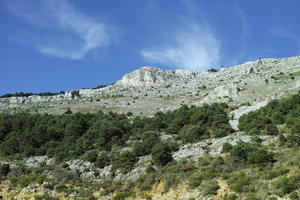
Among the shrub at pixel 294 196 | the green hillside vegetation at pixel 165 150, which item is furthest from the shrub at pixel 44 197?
the shrub at pixel 294 196

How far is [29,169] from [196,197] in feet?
65.3

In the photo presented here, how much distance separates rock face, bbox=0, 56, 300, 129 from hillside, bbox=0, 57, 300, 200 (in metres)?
0.61

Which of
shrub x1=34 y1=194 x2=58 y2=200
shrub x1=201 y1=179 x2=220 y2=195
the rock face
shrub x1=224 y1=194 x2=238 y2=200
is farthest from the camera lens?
the rock face

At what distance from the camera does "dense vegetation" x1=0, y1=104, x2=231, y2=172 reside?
3628 centimetres

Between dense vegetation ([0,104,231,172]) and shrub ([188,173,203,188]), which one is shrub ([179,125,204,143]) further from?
shrub ([188,173,203,188])

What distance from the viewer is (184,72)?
107375 millimetres

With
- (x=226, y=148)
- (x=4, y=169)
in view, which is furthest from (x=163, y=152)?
(x=4, y=169)

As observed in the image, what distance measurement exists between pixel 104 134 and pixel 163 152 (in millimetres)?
12996

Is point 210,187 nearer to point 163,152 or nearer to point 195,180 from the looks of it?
point 195,180

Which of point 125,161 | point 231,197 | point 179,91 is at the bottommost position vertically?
point 231,197

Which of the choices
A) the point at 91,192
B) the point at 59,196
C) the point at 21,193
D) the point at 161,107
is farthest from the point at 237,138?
the point at 161,107

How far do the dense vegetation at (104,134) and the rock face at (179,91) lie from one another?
471 cm

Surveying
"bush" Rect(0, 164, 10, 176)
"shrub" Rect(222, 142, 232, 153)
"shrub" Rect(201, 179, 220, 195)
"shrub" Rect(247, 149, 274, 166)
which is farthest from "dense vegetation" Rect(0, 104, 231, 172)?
"shrub" Rect(247, 149, 274, 166)

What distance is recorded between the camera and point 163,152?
105ft
